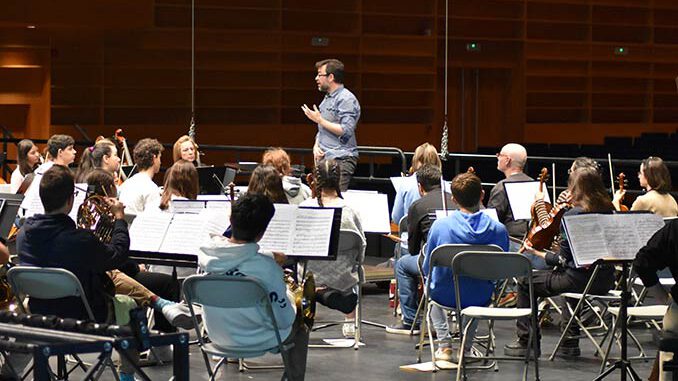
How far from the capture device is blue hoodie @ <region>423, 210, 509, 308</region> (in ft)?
18.4

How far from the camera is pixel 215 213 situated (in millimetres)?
5535

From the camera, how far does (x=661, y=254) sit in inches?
186

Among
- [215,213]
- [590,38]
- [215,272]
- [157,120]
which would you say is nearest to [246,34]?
[157,120]

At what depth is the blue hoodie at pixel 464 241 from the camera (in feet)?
18.4

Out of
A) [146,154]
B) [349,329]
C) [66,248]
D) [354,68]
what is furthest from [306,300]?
[354,68]

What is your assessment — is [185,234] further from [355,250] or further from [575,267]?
[575,267]

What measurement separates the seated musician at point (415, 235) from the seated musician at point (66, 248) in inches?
74.4

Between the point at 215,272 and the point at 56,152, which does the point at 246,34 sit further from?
the point at 215,272

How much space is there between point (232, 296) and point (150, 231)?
3.78ft

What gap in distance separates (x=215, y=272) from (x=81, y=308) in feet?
2.06

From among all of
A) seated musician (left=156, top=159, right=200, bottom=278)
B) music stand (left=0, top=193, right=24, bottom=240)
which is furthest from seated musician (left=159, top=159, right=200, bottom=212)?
music stand (left=0, top=193, right=24, bottom=240)

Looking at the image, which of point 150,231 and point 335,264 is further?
point 335,264

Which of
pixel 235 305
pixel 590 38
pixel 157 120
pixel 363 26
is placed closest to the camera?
pixel 235 305

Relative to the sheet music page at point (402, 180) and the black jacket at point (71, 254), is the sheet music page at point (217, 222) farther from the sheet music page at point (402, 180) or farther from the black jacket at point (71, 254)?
the sheet music page at point (402, 180)
